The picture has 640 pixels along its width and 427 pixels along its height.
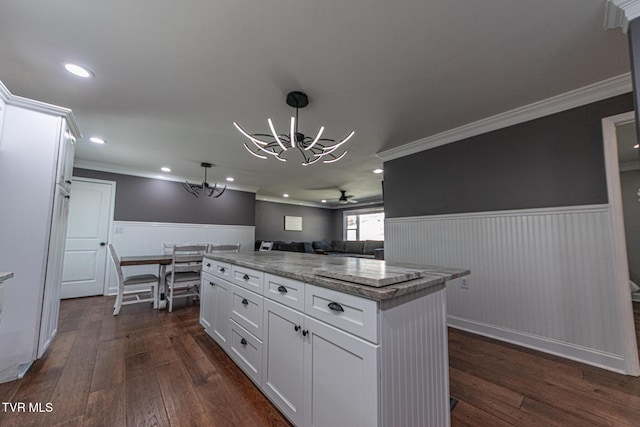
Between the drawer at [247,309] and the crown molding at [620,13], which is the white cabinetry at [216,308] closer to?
the drawer at [247,309]

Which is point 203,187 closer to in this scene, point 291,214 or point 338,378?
point 291,214

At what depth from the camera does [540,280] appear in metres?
2.36

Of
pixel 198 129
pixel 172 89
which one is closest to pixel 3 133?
pixel 172 89

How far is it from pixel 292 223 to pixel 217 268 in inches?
243

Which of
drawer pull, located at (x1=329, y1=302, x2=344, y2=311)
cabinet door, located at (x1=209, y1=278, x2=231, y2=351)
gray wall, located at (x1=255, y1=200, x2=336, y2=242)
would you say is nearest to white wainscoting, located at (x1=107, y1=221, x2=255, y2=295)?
gray wall, located at (x1=255, y1=200, x2=336, y2=242)

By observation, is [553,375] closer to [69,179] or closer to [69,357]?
[69,357]

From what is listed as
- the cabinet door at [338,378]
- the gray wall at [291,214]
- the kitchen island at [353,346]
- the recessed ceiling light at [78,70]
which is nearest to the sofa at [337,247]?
the gray wall at [291,214]

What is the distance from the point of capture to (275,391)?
1551 millimetres

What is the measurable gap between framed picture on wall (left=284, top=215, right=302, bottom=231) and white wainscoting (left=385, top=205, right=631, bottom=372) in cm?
597

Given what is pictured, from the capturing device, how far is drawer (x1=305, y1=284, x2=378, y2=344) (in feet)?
3.35

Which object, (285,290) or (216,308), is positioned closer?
(285,290)

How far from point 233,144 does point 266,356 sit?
2.76 m

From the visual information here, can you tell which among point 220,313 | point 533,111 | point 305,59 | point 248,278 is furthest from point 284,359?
point 533,111

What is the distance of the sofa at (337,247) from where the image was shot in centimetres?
757
